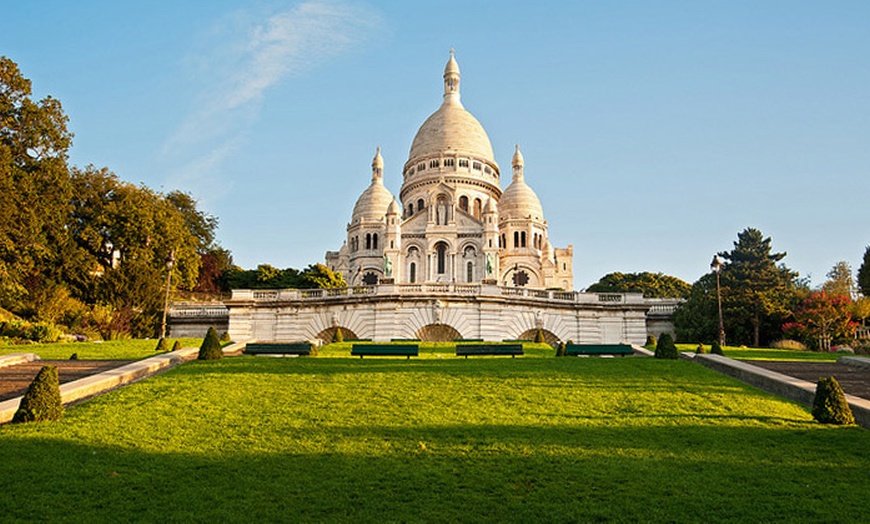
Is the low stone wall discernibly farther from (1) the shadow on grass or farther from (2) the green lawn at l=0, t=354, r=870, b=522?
(1) the shadow on grass

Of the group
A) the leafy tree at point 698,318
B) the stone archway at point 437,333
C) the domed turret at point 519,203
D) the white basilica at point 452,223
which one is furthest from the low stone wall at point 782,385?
the domed turret at point 519,203

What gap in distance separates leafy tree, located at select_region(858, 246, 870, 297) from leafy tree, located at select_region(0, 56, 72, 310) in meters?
51.6

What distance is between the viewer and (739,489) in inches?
374

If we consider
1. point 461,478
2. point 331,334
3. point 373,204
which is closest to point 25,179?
point 331,334

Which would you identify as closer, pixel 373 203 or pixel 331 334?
pixel 331 334

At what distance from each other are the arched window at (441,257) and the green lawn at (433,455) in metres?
61.8

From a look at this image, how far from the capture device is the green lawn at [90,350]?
2342 centimetres

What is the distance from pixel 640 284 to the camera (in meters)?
86.3

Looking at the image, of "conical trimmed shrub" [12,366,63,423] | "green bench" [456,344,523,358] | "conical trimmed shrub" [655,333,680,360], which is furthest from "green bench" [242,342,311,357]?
"conical trimmed shrub" [655,333,680,360]

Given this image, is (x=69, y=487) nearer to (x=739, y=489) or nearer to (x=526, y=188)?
(x=739, y=489)

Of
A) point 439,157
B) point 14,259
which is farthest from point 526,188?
point 14,259

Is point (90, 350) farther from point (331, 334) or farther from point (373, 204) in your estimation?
point (373, 204)

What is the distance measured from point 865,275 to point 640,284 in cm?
3483

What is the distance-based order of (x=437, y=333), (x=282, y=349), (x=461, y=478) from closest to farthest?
1. (x=461, y=478)
2. (x=282, y=349)
3. (x=437, y=333)
